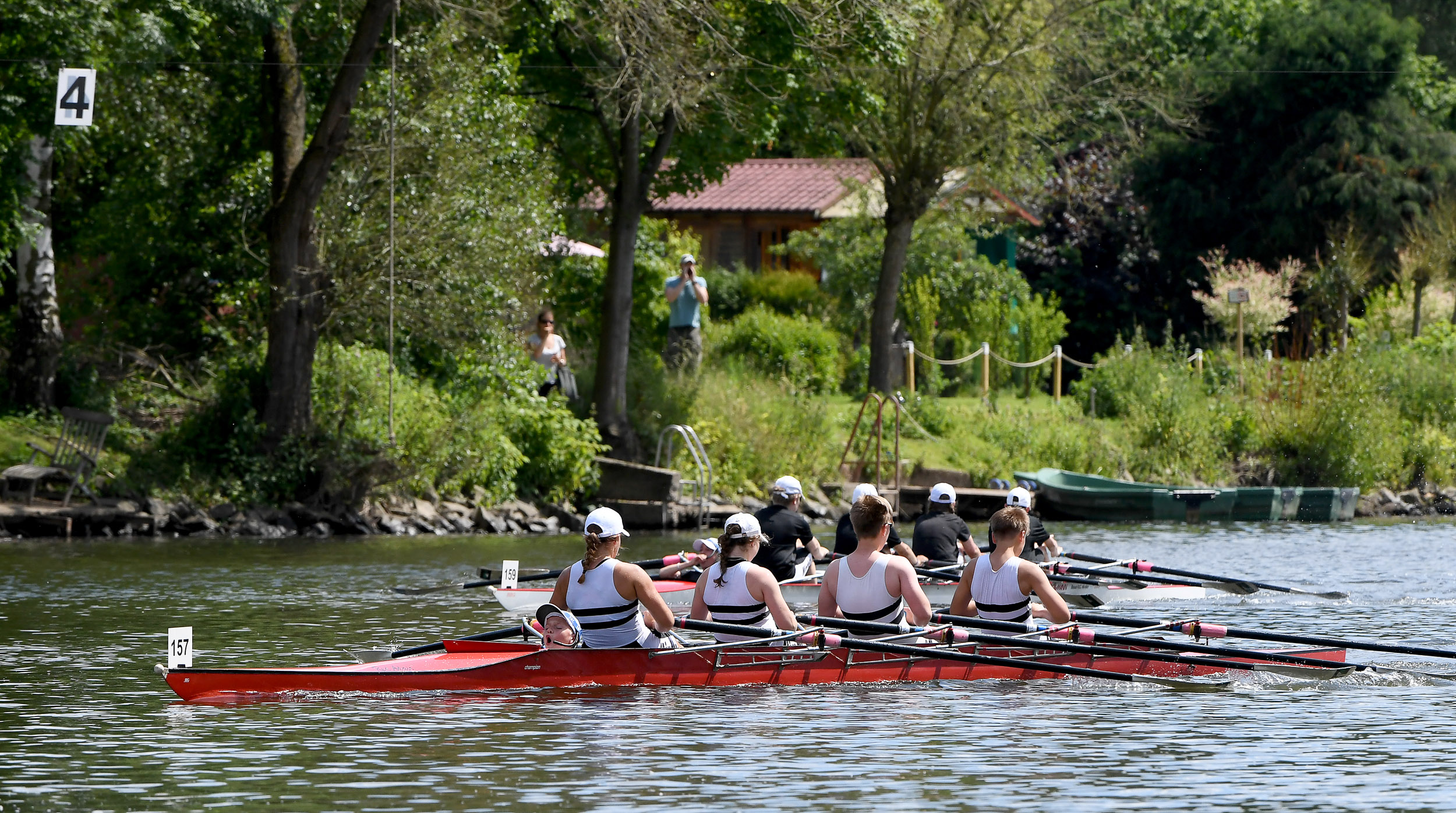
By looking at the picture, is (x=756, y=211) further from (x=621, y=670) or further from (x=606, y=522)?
(x=606, y=522)

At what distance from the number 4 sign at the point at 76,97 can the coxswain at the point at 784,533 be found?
900 cm

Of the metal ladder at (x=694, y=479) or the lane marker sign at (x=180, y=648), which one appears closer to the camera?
the lane marker sign at (x=180, y=648)

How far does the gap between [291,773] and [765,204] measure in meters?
39.3

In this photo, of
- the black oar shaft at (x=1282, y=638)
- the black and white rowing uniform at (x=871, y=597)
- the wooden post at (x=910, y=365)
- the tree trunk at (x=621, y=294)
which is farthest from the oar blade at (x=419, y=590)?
the wooden post at (x=910, y=365)

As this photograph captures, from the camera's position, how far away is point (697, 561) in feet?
53.9

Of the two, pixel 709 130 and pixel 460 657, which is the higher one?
pixel 709 130

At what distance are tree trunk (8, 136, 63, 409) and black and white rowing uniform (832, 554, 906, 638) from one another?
17.3 metres

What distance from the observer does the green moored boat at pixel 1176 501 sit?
29.9m

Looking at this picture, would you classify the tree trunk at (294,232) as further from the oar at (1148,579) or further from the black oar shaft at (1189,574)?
the oar at (1148,579)

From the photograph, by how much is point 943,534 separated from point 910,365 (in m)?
18.5

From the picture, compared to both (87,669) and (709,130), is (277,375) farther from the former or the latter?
(87,669)

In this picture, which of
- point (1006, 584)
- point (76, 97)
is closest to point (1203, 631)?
point (1006, 584)

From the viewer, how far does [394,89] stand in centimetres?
2536

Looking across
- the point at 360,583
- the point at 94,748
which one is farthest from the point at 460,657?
the point at 360,583
